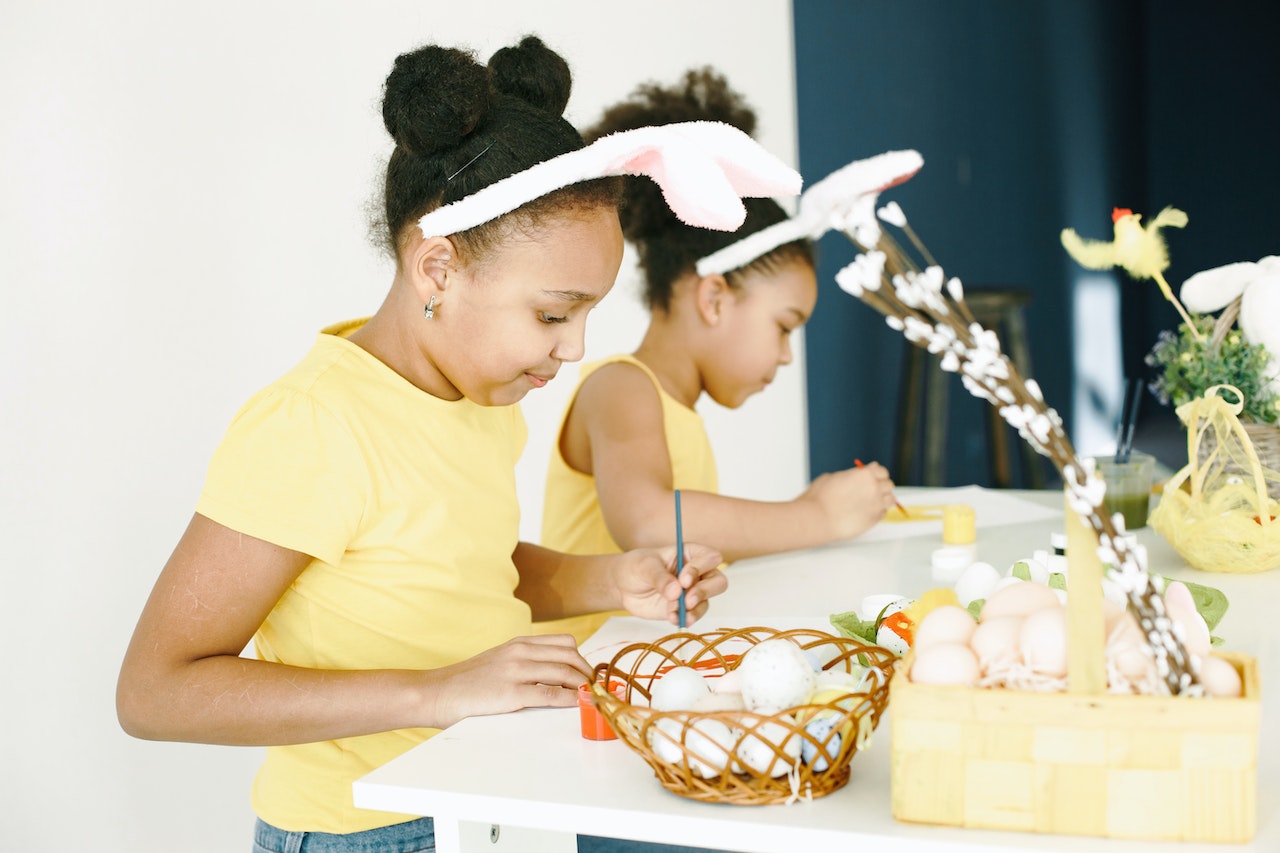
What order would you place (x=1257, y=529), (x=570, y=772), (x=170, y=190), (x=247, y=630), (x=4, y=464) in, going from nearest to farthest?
(x=570, y=772) → (x=247, y=630) → (x=1257, y=529) → (x=4, y=464) → (x=170, y=190)

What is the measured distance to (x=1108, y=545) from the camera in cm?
65

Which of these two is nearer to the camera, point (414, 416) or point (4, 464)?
point (414, 416)

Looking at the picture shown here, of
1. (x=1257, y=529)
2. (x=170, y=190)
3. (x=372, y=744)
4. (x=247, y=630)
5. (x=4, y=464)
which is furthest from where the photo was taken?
(x=170, y=190)

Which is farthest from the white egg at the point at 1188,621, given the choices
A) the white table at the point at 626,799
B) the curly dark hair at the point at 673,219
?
the curly dark hair at the point at 673,219

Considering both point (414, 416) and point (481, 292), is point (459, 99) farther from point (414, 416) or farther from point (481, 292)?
point (414, 416)

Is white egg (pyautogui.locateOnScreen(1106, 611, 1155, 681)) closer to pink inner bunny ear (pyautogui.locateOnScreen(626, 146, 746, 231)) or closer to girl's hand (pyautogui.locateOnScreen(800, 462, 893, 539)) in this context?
pink inner bunny ear (pyautogui.locateOnScreen(626, 146, 746, 231))

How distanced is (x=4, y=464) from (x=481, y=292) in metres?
0.72

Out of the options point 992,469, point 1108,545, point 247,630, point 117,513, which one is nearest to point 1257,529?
point 1108,545

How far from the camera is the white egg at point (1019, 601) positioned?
0.74 meters

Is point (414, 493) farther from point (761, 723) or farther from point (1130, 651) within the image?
point (1130, 651)

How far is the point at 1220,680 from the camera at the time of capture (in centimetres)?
67

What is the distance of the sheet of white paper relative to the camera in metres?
1.72

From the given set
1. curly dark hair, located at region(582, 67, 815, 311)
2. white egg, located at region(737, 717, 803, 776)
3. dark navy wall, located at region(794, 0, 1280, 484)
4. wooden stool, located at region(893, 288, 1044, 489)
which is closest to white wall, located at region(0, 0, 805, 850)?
curly dark hair, located at region(582, 67, 815, 311)

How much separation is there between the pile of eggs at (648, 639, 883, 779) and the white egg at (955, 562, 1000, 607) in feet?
1.08
